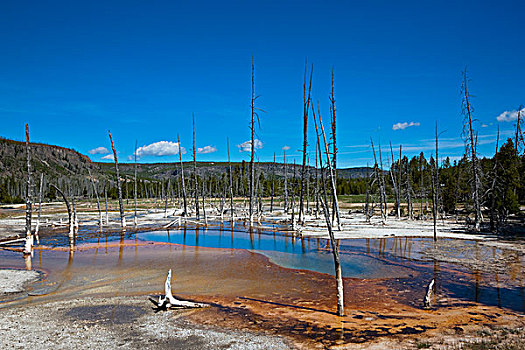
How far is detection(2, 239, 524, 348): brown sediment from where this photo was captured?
1003 cm

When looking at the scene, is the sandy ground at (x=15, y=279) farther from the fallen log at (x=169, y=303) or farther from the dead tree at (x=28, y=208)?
the fallen log at (x=169, y=303)

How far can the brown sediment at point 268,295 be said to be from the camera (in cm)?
1003

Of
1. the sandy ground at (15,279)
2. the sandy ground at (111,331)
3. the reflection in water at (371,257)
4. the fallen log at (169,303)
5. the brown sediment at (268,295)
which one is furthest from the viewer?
the reflection in water at (371,257)

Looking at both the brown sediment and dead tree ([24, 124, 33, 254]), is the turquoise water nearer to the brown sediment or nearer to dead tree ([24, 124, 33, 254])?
the brown sediment

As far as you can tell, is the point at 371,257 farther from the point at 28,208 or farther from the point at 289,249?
the point at 28,208

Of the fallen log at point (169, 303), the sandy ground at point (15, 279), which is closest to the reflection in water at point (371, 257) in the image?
the sandy ground at point (15, 279)

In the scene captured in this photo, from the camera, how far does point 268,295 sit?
1356 centimetres

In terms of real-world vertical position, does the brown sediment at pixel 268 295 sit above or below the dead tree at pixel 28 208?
below

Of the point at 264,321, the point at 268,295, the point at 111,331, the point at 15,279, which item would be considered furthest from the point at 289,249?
the point at 111,331

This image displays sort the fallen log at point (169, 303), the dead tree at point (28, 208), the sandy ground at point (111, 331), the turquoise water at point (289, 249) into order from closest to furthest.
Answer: the sandy ground at point (111, 331)
the fallen log at point (169, 303)
the turquoise water at point (289, 249)
the dead tree at point (28, 208)

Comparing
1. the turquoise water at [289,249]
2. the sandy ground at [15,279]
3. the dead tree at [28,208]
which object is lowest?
the turquoise water at [289,249]

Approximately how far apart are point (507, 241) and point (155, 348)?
24744mm

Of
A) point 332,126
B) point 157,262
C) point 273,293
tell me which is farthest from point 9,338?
point 332,126

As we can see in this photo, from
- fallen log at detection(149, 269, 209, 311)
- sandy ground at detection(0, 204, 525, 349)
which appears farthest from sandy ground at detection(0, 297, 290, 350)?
fallen log at detection(149, 269, 209, 311)
